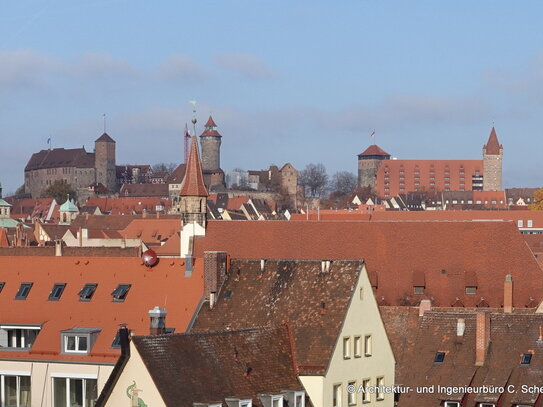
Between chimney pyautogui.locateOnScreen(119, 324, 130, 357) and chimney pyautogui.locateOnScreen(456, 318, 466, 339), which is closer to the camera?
chimney pyautogui.locateOnScreen(119, 324, 130, 357)

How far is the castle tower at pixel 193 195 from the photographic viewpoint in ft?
243

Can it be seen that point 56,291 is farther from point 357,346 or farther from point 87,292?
point 357,346

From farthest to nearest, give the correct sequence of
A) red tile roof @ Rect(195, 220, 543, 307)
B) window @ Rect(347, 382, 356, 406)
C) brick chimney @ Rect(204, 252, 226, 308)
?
red tile roof @ Rect(195, 220, 543, 307) < brick chimney @ Rect(204, 252, 226, 308) < window @ Rect(347, 382, 356, 406)

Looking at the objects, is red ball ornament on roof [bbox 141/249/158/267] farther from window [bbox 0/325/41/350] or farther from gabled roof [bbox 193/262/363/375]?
window [bbox 0/325/41/350]

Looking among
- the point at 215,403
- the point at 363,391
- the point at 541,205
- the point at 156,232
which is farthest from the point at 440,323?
the point at 541,205

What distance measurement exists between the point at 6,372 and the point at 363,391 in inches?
437

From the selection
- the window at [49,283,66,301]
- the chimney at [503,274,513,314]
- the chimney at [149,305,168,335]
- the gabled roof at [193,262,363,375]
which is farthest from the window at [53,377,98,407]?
the chimney at [503,274,513,314]

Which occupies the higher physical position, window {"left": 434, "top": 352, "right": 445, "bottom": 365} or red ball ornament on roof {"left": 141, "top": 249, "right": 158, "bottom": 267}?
red ball ornament on roof {"left": 141, "top": 249, "right": 158, "bottom": 267}

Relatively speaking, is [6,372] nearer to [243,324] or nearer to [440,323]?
[243,324]

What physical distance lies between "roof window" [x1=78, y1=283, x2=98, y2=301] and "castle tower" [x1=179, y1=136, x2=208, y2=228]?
29530mm

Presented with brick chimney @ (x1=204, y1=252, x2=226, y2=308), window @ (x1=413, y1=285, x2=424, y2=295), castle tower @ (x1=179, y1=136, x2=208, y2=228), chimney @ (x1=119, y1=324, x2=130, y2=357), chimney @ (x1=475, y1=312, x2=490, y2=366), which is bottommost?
chimney @ (x1=475, y1=312, x2=490, y2=366)

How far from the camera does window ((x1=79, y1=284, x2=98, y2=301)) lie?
43531 millimetres

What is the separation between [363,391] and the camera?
39.2 m

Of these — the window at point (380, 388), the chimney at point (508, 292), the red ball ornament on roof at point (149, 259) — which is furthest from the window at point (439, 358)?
the chimney at point (508, 292)
